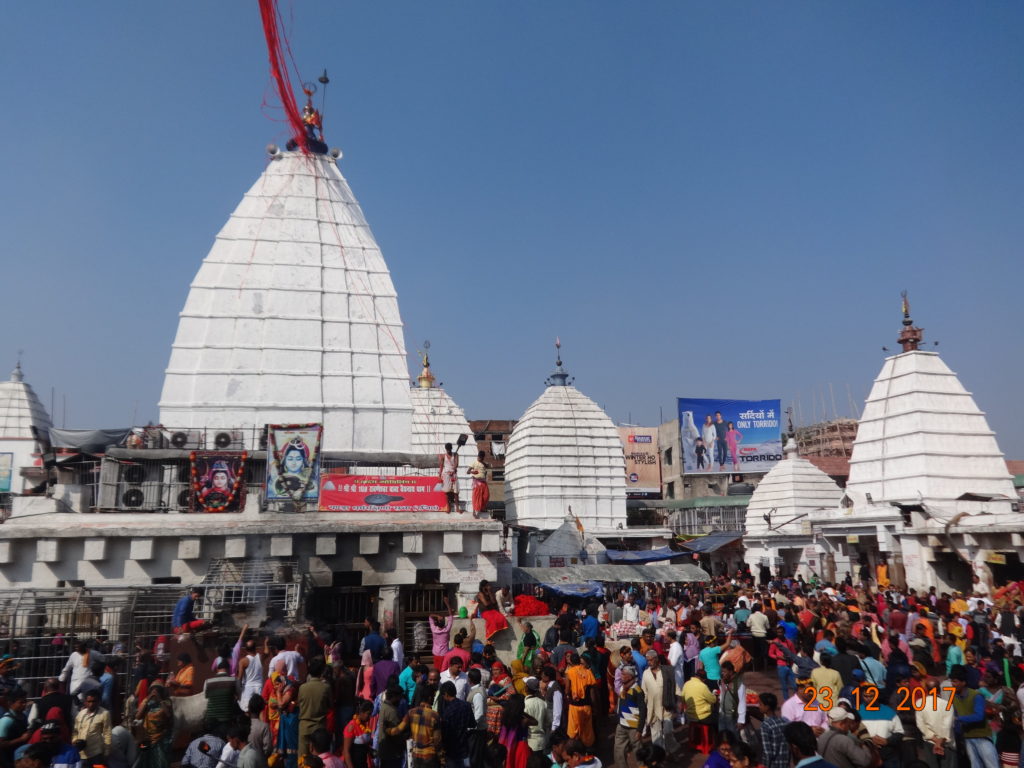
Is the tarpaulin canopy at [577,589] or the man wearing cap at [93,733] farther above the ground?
the tarpaulin canopy at [577,589]

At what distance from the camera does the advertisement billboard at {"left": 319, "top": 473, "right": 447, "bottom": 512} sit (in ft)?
55.5

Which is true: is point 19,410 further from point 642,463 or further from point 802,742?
point 802,742

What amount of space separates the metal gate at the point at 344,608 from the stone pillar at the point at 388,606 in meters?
0.15

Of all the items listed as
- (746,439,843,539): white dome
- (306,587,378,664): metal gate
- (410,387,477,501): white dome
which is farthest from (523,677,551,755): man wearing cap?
(410,387,477,501): white dome

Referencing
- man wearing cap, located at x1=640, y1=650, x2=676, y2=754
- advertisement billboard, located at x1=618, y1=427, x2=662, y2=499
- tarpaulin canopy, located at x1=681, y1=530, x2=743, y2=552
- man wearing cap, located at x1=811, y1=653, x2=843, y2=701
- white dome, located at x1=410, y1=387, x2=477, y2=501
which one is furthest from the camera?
advertisement billboard, located at x1=618, y1=427, x2=662, y2=499

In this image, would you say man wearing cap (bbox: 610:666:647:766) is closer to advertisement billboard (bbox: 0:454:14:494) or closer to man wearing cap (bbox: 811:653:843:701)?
man wearing cap (bbox: 811:653:843:701)

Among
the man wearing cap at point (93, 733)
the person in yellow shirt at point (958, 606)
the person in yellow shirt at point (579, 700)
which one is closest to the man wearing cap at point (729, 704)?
the person in yellow shirt at point (579, 700)

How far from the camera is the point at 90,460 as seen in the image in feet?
60.7

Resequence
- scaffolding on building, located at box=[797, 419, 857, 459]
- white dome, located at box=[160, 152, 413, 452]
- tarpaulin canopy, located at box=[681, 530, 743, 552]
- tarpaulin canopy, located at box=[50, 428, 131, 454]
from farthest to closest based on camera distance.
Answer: scaffolding on building, located at box=[797, 419, 857, 459] → tarpaulin canopy, located at box=[681, 530, 743, 552] → white dome, located at box=[160, 152, 413, 452] → tarpaulin canopy, located at box=[50, 428, 131, 454]

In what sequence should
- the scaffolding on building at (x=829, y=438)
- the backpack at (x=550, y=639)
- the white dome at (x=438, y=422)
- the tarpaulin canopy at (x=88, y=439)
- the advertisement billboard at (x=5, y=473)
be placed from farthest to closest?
the scaffolding on building at (x=829, y=438) < the white dome at (x=438, y=422) < the advertisement billboard at (x=5, y=473) < the tarpaulin canopy at (x=88, y=439) < the backpack at (x=550, y=639)

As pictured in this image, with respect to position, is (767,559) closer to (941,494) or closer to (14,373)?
(941,494)
